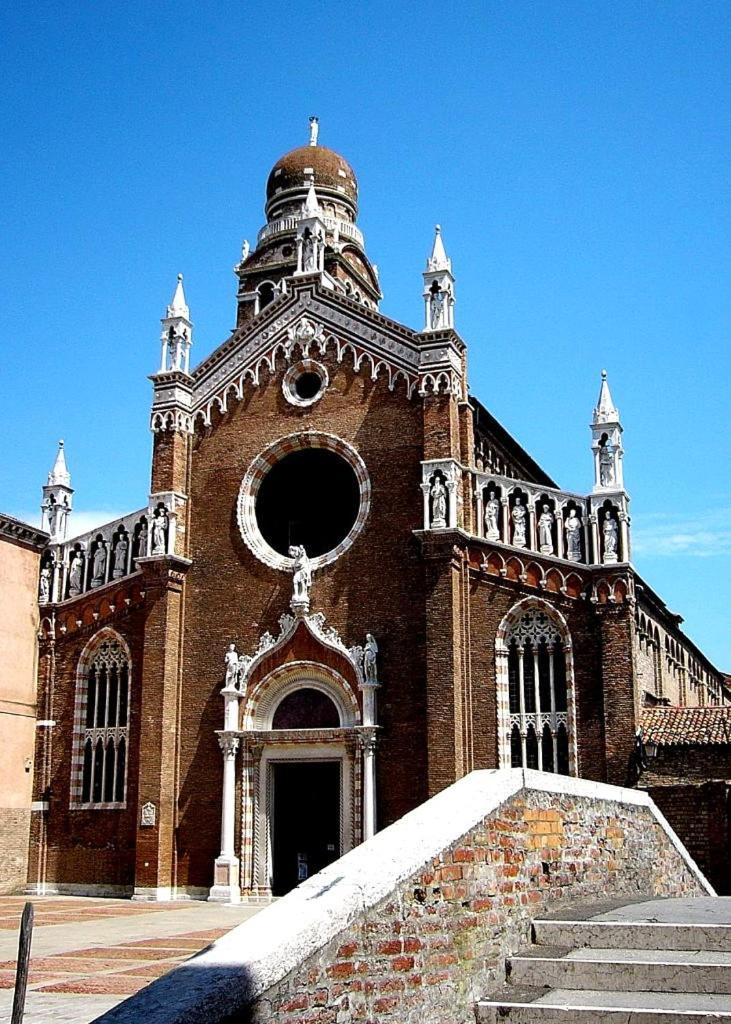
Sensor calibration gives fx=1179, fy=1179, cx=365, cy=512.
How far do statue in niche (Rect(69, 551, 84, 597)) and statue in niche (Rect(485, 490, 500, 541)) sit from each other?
32.6ft

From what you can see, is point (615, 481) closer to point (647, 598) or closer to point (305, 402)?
point (647, 598)

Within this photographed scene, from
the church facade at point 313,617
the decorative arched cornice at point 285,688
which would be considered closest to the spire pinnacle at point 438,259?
the church facade at point 313,617

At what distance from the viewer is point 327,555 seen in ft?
83.5

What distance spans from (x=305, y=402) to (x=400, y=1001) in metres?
20.2

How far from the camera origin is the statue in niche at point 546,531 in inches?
945

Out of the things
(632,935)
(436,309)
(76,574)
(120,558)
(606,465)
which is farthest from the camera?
(76,574)

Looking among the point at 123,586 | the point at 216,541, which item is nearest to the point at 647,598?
the point at 216,541

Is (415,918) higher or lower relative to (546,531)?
lower

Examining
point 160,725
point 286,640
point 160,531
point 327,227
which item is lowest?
point 160,725

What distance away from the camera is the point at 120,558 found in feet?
89.8

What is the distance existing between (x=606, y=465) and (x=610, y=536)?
60.6 inches

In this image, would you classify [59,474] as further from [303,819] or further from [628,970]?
[628,970]

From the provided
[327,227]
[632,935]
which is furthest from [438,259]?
[632,935]

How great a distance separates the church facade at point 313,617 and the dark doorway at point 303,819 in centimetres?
5
